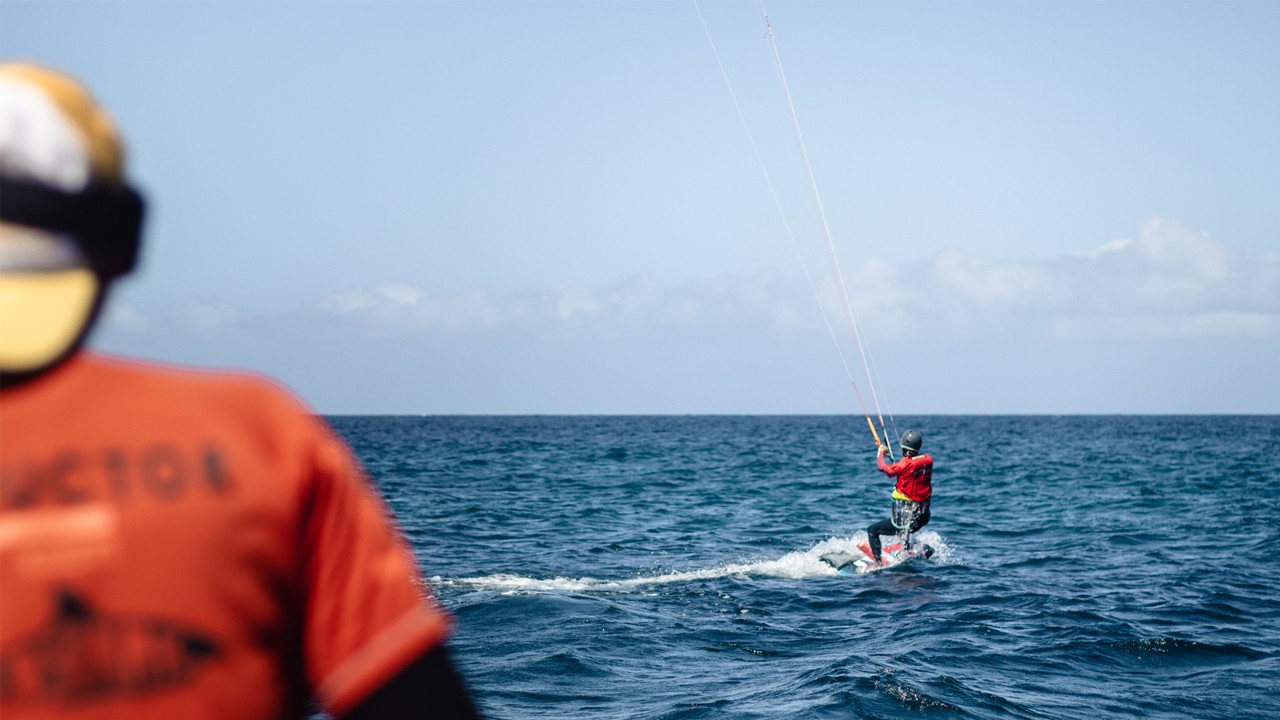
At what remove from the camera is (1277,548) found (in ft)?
68.3

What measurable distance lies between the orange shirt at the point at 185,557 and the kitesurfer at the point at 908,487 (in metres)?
15.0

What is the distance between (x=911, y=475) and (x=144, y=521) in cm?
1625

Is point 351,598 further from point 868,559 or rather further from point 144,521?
point 868,559

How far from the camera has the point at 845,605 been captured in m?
14.9

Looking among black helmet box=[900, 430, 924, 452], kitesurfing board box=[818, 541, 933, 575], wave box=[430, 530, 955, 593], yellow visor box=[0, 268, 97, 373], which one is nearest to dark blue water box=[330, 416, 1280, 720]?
Result: wave box=[430, 530, 955, 593]

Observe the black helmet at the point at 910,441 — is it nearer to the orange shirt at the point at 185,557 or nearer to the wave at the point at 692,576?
the wave at the point at 692,576

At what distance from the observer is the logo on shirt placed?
3.61 feet

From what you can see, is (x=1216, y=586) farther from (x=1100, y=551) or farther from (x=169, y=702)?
(x=169, y=702)

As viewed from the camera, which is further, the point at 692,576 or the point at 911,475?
the point at 692,576

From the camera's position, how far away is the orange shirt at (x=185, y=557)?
1110 mm

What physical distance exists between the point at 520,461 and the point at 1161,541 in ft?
113

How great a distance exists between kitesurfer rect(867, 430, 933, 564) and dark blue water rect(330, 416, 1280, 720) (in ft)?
2.88

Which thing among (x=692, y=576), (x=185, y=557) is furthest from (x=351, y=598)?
(x=692, y=576)

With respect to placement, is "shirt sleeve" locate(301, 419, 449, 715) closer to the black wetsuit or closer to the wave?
the wave
